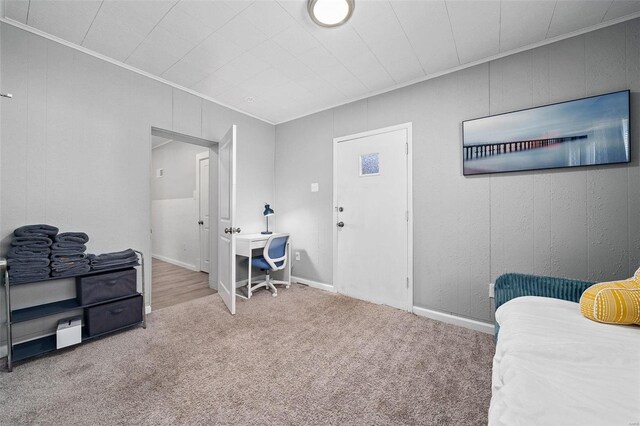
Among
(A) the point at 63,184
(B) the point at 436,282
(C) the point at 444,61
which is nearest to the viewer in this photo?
(A) the point at 63,184

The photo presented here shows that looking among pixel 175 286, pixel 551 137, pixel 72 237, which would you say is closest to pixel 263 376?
pixel 72 237

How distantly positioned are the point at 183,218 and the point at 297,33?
4.26 metres

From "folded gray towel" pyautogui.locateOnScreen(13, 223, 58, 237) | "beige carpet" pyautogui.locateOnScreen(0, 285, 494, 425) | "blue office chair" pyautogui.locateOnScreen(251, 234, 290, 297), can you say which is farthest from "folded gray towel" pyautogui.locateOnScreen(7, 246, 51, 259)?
"blue office chair" pyautogui.locateOnScreen(251, 234, 290, 297)

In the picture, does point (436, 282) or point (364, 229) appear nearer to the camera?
point (436, 282)

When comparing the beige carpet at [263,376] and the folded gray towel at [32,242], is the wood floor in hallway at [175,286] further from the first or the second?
the folded gray towel at [32,242]

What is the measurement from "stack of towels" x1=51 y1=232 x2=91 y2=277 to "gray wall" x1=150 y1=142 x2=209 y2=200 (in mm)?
2767

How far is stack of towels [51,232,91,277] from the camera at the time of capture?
1970 millimetres

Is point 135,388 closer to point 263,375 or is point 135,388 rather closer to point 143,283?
point 263,375

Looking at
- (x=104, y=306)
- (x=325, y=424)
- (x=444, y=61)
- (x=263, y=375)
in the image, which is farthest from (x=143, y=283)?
(x=444, y=61)

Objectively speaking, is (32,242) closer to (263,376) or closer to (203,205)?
(263,376)

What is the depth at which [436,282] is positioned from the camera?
2.63 metres

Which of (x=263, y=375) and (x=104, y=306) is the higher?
(x=104, y=306)

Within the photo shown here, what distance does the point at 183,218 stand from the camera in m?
5.07

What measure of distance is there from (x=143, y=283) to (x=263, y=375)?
1613mm
